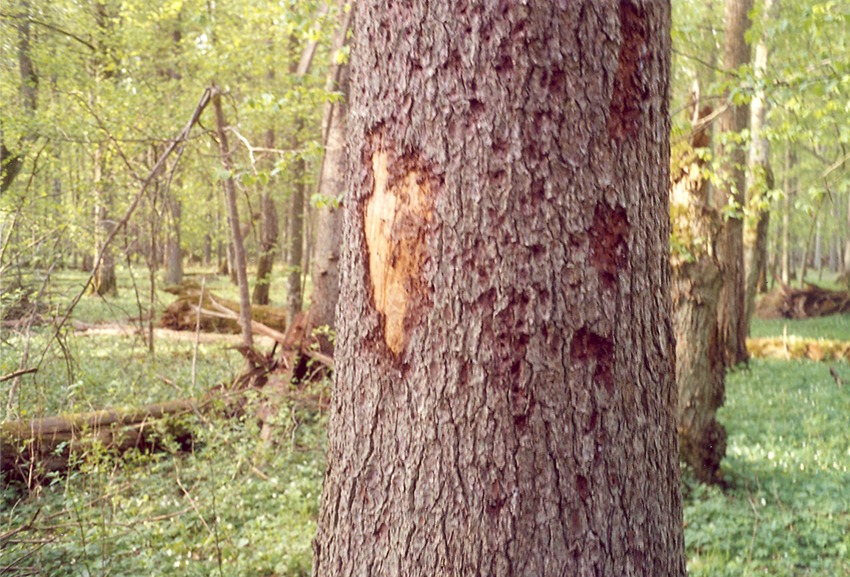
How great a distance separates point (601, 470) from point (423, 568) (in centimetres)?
54

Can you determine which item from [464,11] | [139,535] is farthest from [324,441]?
[464,11]

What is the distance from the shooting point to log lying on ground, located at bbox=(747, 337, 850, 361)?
13.2 metres

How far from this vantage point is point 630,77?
69.1 inches

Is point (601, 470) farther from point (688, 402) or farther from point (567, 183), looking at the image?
point (688, 402)

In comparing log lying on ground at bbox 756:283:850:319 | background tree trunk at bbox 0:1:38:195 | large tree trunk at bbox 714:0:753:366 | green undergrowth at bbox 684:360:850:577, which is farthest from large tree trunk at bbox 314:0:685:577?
log lying on ground at bbox 756:283:850:319

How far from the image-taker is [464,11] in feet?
5.58

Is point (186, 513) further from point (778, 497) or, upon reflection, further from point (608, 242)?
point (778, 497)

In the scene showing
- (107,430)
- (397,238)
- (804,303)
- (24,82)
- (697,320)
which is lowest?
(107,430)

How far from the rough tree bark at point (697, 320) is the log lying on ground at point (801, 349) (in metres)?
7.87

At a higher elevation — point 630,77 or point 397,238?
point 630,77

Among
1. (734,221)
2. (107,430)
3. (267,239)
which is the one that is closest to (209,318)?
(267,239)

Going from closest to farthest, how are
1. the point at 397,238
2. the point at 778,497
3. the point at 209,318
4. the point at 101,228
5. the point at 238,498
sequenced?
the point at 397,238 → the point at 238,498 → the point at 778,497 → the point at 101,228 → the point at 209,318

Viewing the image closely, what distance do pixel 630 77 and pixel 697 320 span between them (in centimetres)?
528

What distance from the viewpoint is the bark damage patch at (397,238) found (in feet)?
5.77
